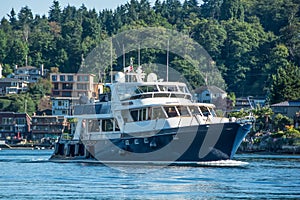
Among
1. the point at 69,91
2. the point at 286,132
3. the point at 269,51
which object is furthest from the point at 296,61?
the point at 286,132

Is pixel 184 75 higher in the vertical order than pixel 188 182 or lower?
higher

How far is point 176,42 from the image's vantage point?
187250mm

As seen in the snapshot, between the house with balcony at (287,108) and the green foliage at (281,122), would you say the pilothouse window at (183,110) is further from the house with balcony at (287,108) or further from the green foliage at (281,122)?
the house with balcony at (287,108)

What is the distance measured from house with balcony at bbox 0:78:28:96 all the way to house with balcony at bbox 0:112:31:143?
21.6 metres

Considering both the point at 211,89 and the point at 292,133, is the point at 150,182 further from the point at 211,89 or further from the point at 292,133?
the point at 211,89

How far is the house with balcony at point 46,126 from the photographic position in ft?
528

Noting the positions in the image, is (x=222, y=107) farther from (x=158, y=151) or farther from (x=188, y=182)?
(x=188, y=182)

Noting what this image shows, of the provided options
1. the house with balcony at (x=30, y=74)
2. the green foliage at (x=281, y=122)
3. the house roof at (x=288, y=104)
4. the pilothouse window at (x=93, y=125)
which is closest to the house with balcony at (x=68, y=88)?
the house with balcony at (x=30, y=74)

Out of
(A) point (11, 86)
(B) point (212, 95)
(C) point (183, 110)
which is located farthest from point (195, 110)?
(A) point (11, 86)

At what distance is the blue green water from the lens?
159 ft

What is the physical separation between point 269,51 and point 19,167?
399 ft

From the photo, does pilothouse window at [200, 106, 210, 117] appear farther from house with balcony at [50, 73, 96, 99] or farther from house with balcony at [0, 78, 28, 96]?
house with balcony at [0, 78, 28, 96]

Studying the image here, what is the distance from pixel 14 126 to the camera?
164250 mm

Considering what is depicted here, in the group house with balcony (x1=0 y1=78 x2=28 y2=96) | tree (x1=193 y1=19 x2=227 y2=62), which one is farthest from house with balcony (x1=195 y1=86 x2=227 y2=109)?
house with balcony (x1=0 y1=78 x2=28 y2=96)
